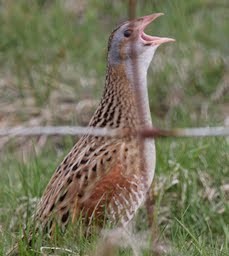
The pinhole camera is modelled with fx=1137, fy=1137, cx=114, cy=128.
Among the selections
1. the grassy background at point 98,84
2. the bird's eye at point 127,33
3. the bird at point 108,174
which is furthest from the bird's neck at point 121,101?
the grassy background at point 98,84

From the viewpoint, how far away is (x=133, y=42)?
552 cm

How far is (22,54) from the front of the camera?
885 centimetres

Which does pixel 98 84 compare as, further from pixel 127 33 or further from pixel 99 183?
pixel 99 183

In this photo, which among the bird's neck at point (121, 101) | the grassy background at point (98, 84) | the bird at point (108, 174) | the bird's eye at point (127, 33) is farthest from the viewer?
the grassy background at point (98, 84)

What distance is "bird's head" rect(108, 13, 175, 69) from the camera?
5.58 m

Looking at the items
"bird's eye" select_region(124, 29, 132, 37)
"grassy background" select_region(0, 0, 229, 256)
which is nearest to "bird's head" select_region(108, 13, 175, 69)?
"bird's eye" select_region(124, 29, 132, 37)

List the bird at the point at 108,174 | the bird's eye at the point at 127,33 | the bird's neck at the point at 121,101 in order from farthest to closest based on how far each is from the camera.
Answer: the bird's eye at the point at 127,33
the bird's neck at the point at 121,101
the bird at the point at 108,174

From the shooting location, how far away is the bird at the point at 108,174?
510 centimetres

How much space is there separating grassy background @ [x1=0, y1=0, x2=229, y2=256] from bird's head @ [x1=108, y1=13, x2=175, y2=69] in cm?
81

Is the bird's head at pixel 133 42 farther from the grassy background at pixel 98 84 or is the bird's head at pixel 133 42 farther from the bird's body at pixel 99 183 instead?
the grassy background at pixel 98 84

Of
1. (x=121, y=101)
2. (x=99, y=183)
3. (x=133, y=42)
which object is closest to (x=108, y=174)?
(x=99, y=183)

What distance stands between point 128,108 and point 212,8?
371 centimetres

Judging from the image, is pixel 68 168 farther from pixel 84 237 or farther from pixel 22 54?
pixel 22 54

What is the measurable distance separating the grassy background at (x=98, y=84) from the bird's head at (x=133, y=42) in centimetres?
81
